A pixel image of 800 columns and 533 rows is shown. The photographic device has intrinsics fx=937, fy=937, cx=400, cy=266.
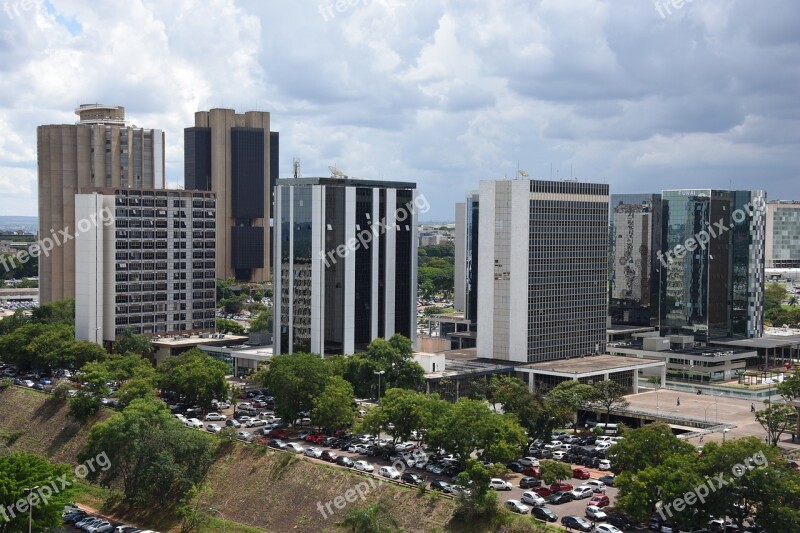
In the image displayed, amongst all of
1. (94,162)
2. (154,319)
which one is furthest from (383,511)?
(94,162)

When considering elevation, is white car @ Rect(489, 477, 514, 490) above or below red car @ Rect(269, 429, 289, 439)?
below

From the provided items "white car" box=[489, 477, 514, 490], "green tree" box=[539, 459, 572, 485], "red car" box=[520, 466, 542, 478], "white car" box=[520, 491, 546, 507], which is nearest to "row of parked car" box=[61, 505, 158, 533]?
"white car" box=[489, 477, 514, 490]

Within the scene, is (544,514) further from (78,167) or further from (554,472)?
(78,167)

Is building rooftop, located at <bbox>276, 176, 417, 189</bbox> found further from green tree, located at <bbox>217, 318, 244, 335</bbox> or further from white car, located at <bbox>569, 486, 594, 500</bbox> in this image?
white car, located at <bbox>569, 486, 594, 500</bbox>

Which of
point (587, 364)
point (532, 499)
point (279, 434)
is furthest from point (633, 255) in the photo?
point (532, 499)

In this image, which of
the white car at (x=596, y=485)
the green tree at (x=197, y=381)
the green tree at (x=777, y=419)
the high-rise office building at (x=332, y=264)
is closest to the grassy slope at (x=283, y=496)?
the white car at (x=596, y=485)

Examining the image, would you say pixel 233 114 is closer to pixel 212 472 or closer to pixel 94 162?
pixel 94 162
